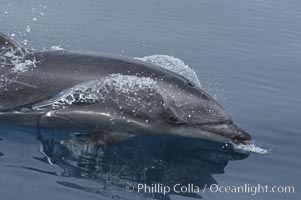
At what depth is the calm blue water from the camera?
7.13 meters

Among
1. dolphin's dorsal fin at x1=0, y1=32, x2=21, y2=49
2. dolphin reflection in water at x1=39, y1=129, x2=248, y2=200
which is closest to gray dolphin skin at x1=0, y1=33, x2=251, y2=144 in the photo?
dolphin reflection in water at x1=39, y1=129, x2=248, y2=200

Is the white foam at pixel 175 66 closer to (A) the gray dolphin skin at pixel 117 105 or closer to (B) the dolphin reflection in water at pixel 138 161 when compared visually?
(A) the gray dolphin skin at pixel 117 105

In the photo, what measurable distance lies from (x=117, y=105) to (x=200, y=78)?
2.96m

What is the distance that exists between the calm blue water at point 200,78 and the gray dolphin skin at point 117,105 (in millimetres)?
189

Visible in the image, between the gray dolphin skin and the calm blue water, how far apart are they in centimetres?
19

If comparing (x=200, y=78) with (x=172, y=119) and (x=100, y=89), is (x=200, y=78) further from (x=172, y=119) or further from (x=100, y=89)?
(x=100, y=89)

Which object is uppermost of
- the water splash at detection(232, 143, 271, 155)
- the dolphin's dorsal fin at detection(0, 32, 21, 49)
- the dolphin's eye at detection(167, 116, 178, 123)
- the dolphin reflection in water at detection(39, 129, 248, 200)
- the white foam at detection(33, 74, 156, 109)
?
the dolphin's dorsal fin at detection(0, 32, 21, 49)

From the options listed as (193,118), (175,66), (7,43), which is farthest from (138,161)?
(175,66)

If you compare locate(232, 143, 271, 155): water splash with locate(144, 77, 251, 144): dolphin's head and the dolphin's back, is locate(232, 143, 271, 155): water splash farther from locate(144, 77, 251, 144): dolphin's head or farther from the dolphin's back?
the dolphin's back

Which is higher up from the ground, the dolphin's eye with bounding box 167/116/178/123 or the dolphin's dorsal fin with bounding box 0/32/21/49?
the dolphin's dorsal fin with bounding box 0/32/21/49

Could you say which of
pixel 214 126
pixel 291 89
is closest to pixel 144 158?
pixel 214 126

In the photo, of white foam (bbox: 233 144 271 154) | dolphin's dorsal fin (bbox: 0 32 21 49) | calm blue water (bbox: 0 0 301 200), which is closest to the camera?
calm blue water (bbox: 0 0 301 200)

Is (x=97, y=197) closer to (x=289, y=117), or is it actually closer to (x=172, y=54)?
(x=289, y=117)

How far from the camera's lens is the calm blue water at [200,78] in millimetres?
7129
